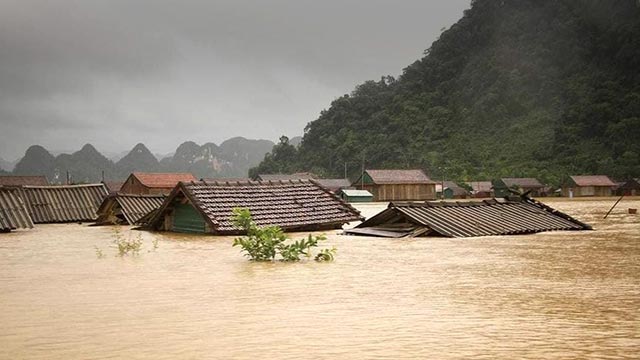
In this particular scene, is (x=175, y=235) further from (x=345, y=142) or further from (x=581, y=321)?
(x=345, y=142)

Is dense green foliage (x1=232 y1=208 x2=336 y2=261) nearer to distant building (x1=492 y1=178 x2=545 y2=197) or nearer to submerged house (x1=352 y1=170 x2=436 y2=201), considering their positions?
submerged house (x1=352 y1=170 x2=436 y2=201)

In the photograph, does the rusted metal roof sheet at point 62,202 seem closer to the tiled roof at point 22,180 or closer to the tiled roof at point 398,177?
the tiled roof at point 22,180

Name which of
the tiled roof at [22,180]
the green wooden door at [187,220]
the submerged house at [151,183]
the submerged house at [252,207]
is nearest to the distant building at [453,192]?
the submerged house at [151,183]

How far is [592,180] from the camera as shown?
261 feet

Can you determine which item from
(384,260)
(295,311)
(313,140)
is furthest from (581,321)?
(313,140)

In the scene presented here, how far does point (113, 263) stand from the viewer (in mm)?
12492

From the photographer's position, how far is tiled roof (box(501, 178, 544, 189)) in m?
80.5

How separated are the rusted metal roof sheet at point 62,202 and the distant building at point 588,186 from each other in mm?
62907

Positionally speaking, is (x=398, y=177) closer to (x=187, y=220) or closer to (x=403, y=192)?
(x=403, y=192)

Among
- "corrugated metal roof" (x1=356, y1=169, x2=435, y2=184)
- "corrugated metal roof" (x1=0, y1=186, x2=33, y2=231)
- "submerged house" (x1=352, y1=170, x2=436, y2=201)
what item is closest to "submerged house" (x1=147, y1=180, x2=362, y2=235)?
"corrugated metal roof" (x1=0, y1=186, x2=33, y2=231)

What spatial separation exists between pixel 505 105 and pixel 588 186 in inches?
1430

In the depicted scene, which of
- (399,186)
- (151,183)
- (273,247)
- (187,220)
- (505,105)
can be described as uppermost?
(505,105)

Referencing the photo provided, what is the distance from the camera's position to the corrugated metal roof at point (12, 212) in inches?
864

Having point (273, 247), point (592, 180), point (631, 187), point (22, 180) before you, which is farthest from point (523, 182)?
point (273, 247)
